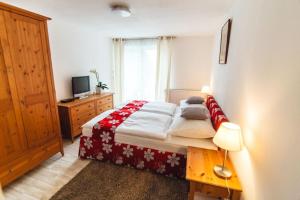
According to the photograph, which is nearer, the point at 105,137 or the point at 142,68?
the point at 105,137

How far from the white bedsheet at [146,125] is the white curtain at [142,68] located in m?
2.14

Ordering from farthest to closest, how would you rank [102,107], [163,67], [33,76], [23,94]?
1. [163,67]
2. [102,107]
3. [33,76]
4. [23,94]

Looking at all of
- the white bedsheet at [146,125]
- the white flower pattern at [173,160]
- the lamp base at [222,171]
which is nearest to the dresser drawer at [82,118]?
the white bedsheet at [146,125]

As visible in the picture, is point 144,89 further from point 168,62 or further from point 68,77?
point 68,77

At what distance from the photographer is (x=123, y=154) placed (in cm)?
226

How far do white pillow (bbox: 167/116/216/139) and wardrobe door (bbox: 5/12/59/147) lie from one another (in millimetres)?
1766

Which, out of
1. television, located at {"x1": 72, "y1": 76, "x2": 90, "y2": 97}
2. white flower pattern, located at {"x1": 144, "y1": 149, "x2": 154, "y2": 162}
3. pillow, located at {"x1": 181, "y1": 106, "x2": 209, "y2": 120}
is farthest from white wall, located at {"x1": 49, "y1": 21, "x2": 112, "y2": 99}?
pillow, located at {"x1": 181, "y1": 106, "x2": 209, "y2": 120}

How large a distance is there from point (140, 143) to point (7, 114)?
5.23ft

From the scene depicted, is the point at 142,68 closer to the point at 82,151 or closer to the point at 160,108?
the point at 160,108

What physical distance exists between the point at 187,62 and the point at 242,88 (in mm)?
3001

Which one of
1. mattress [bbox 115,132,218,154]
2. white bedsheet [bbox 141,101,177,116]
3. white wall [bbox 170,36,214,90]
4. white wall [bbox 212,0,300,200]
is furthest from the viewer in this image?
white wall [bbox 170,36,214,90]

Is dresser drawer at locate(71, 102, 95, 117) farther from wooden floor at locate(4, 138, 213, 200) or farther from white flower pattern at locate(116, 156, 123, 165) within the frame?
white flower pattern at locate(116, 156, 123, 165)

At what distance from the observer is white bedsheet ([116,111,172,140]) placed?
2117 mm

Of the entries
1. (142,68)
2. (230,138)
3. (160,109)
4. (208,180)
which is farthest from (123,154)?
(142,68)
